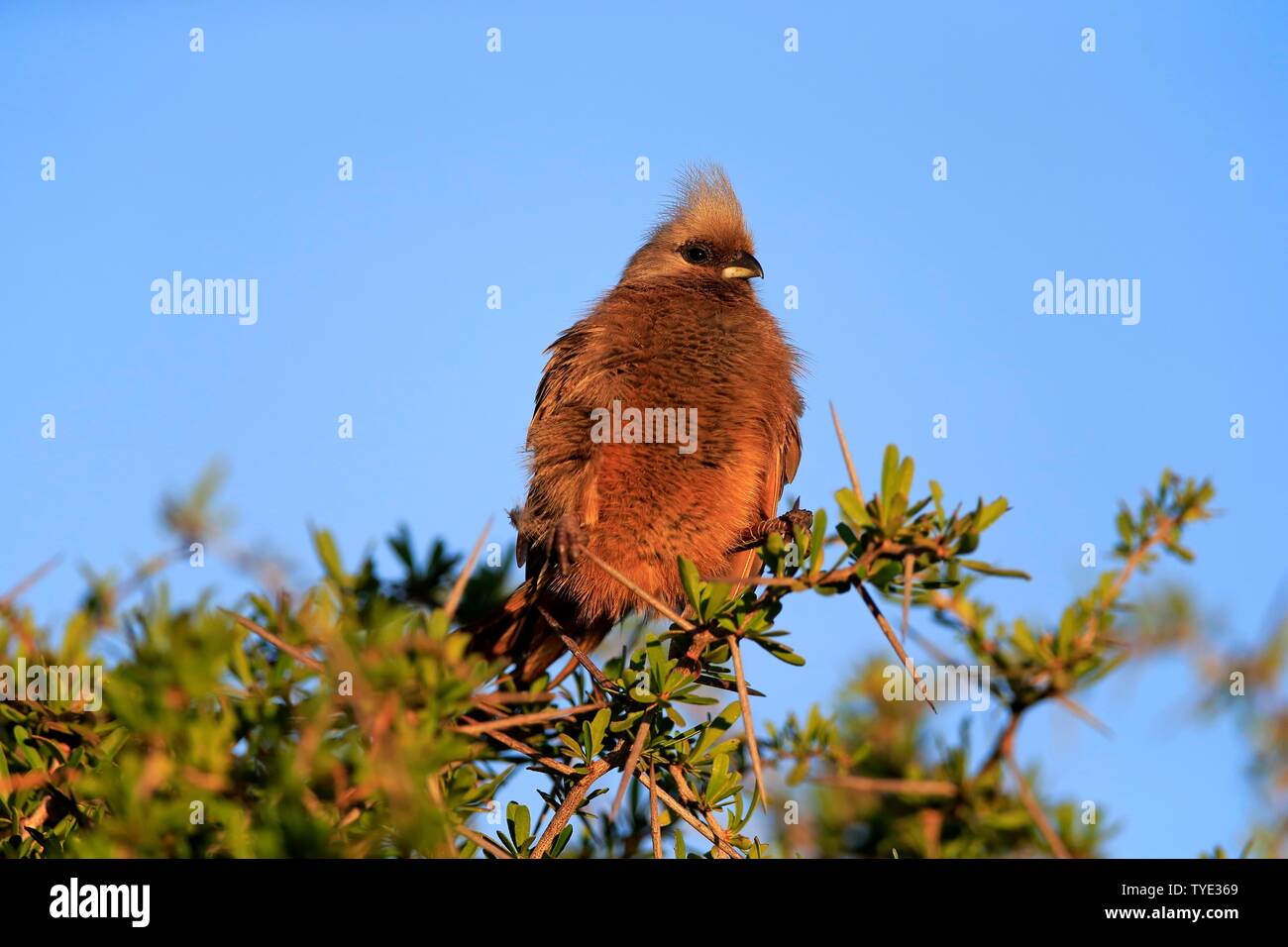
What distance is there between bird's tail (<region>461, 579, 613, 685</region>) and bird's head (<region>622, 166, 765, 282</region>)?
1801mm

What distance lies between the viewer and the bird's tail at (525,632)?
4.03 meters

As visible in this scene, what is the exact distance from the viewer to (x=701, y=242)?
555cm

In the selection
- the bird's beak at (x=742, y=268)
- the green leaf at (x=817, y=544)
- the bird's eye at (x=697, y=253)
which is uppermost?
the bird's eye at (x=697, y=253)

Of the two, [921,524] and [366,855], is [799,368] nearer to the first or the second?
[921,524]

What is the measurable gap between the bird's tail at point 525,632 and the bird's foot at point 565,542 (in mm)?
193

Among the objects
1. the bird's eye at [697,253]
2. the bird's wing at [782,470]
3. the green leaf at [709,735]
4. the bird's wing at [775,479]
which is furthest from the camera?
the bird's eye at [697,253]

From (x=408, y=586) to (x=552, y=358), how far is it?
1.97 meters

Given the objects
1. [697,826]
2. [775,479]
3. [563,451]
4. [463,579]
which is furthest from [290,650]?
[775,479]

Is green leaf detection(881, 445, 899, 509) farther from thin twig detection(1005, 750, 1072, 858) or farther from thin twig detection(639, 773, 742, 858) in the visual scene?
thin twig detection(639, 773, 742, 858)

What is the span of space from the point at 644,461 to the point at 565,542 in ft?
1.66

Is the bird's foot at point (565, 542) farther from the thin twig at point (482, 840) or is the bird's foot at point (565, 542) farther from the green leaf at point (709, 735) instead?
the thin twig at point (482, 840)

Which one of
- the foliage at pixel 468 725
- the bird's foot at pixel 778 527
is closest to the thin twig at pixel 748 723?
the foliage at pixel 468 725

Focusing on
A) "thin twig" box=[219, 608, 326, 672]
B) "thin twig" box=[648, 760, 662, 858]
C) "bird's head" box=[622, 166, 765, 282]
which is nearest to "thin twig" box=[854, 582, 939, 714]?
"thin twig" box=[648, 760, 662, 858]
